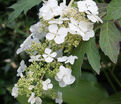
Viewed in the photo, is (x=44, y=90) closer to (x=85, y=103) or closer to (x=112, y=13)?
(x=112, y=13)

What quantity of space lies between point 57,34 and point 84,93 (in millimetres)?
959

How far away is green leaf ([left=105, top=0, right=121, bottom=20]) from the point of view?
38.1 inches

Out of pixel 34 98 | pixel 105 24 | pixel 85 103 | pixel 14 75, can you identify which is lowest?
pixel 14 75

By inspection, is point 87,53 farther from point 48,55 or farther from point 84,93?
point 84,93

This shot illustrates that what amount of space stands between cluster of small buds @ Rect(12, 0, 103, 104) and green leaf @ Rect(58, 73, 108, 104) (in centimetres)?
71

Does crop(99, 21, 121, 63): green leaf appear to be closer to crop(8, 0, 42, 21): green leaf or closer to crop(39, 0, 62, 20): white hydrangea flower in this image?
crop(39, 0, 62, 20): white hydrangea flower

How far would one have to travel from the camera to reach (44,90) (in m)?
0.92

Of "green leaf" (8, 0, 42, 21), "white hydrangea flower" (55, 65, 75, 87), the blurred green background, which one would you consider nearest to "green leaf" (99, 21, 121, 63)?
"white hydrangea flower" (55, 65, 75, 87)

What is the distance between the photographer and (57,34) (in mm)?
923

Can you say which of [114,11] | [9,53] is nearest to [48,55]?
[114,11]

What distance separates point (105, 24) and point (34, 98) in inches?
16.0

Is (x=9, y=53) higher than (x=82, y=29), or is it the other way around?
(x=82, y=29)

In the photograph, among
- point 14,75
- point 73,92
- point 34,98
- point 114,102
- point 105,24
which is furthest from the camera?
point 14,75

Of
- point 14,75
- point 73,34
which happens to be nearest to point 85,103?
point 14,75
